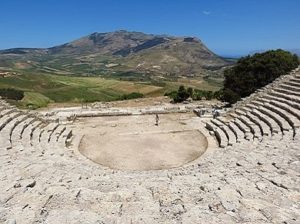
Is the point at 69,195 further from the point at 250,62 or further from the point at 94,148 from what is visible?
the point at 250,62

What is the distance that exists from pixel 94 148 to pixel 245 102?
1319 centimetres

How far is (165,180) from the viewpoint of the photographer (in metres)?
12.7

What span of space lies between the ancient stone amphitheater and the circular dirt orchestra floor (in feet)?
2.97

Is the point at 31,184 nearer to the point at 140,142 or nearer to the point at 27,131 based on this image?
the point at 27,131

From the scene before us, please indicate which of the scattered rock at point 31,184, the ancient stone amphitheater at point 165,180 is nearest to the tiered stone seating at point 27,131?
the ancient stone amphitheater at point 165,180

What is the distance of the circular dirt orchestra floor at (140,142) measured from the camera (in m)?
19.1

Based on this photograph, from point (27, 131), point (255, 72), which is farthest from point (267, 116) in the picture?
point (27, 131)

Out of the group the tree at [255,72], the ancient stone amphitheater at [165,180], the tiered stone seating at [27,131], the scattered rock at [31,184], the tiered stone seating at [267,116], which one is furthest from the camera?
the tree at [255,72]

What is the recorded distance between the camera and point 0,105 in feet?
80.5

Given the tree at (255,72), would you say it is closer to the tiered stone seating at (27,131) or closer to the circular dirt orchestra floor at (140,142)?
the circular dirt orchestra floor at (140,142)

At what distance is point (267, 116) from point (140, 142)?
824 centimetres

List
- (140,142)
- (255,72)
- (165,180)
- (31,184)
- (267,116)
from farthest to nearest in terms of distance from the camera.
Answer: (255,72) < (140,142) < (267,116) < (165,180) < (31,184)

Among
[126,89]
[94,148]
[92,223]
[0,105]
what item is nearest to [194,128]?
[94,148]

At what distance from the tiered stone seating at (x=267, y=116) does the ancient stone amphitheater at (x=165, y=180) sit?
3.3 inches
